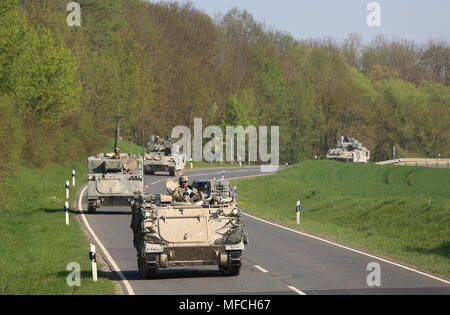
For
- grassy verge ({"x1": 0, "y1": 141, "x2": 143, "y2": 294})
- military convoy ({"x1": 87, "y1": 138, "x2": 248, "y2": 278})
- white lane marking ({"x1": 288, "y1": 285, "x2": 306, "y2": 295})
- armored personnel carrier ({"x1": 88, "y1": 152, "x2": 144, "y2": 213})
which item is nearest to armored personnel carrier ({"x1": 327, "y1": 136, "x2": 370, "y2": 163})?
grassy verge ({"x1": 0, "y1": 141, "x2": 143, "y2": 294})

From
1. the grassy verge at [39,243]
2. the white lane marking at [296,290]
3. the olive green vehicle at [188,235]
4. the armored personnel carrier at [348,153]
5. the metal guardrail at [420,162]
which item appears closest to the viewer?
the white lane marking at [296,290]

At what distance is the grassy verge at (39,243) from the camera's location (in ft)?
51.4

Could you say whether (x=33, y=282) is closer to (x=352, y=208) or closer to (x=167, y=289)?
(x=167, y=289)

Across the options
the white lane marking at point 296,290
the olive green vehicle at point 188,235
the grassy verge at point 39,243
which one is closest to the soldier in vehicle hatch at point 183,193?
the olive green vehicle at point 188,235

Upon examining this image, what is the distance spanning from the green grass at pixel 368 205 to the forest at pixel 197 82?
14.0 meters

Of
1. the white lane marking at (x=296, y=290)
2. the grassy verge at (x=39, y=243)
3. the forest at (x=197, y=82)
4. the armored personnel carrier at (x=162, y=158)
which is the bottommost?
the grassy verge at (x=39, y=243)

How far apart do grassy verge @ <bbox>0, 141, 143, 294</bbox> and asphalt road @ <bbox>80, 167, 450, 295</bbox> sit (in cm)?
72

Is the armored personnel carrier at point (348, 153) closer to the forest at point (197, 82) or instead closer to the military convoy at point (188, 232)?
the forest at point (197, 82)

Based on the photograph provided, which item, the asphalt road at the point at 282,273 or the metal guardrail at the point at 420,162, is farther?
the metal guardrail at the point at 420,162

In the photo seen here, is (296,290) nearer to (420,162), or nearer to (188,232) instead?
(188,232)

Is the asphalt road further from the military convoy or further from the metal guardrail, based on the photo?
the metal guardrail

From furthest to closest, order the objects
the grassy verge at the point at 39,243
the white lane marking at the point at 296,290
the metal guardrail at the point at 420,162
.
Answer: the metal guardrail at the point at 420,162 < the grassy verge at the point at 39,243 < the white lane marking at the point at 296,290
